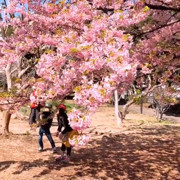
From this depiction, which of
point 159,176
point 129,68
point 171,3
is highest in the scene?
point 171,3

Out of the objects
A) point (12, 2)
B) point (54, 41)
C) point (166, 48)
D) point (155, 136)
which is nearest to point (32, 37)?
point (54, 41)

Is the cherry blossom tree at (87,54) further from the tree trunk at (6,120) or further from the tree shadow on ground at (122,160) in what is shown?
the tree trunk at (6,120)

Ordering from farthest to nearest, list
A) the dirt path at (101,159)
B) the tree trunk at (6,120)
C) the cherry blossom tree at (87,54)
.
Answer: the tree trunk at (6,120) < the dirt path at (101,159) < the cherry blossom tree at (87,54)

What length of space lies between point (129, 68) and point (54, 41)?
259 centimetres

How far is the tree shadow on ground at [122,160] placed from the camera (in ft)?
24.1

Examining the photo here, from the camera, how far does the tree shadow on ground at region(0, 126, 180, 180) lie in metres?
7.34

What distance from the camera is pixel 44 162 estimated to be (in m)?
8.06

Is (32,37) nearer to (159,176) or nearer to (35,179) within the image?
(35,179)

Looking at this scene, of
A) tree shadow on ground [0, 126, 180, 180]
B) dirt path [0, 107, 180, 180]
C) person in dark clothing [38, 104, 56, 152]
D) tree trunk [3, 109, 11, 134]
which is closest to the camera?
dirt path [0, 107, 180, 180]

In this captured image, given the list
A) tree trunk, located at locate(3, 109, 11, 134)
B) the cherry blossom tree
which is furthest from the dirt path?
the cherry blossom tree

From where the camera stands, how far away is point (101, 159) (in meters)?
8.67

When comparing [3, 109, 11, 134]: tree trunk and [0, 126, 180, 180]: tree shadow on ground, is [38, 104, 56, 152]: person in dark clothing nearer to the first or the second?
[0, 126, 180, 180]: tree shadow on ground

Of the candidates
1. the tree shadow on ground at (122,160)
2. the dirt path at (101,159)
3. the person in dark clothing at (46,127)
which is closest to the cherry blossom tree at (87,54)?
the person in dark clothing at (46,127)

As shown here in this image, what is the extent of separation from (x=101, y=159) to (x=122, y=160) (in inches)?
26.4
